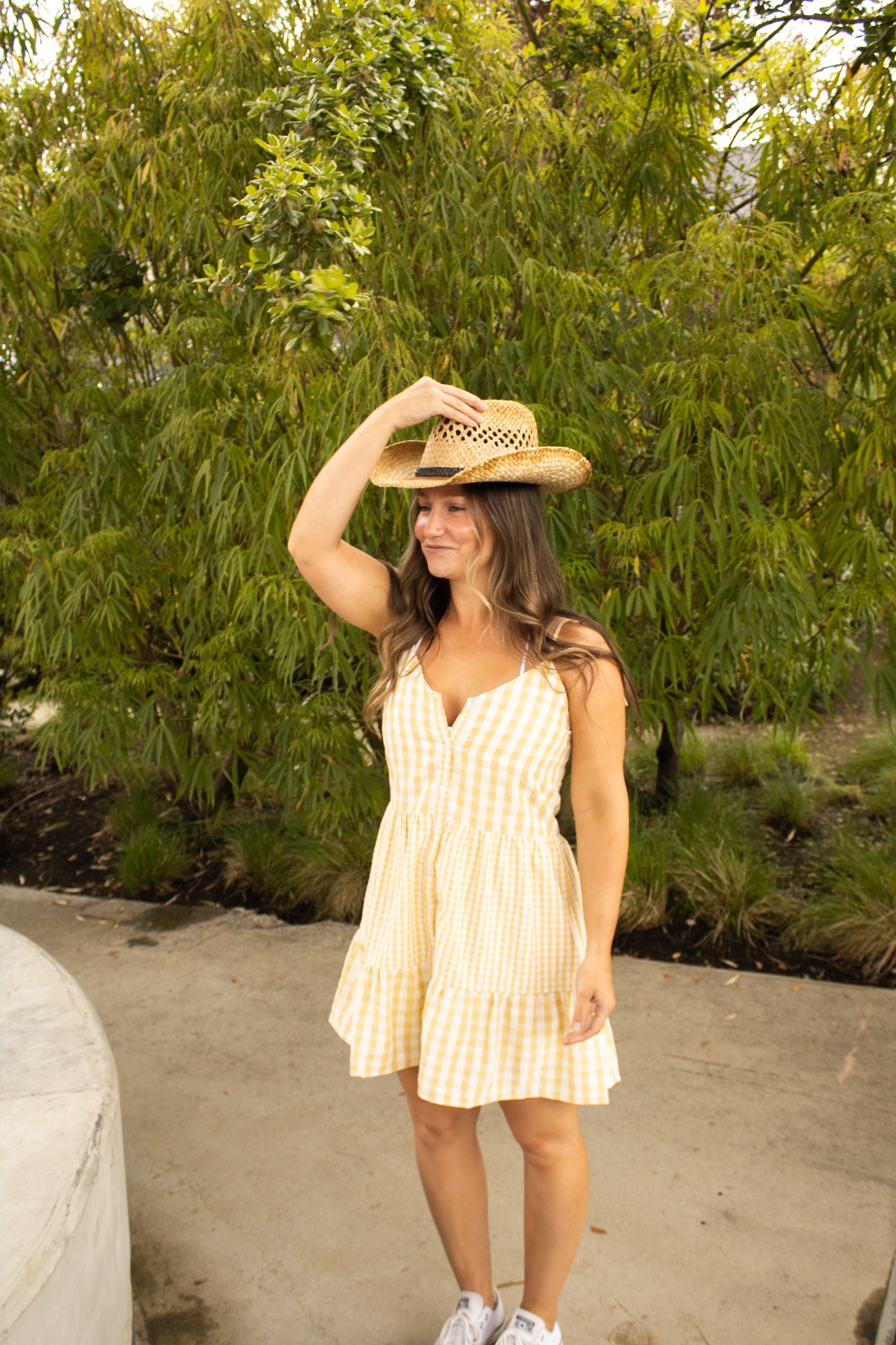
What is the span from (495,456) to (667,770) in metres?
2.87

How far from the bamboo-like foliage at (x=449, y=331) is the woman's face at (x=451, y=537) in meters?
0.77

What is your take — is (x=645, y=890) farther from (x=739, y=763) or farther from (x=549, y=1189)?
(x=549, y=1189)

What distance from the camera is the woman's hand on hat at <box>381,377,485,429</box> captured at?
61.3 inches

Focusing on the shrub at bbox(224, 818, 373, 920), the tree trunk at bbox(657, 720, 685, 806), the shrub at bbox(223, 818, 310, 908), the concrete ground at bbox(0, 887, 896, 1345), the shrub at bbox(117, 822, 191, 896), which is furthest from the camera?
the tree trunk at bbox(657, 720, 685, 806)

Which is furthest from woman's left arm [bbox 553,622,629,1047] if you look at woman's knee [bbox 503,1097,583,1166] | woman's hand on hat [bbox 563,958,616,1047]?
woman's knee [bbox 503,1097,583,1166]

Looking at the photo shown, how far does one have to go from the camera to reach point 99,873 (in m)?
4.26

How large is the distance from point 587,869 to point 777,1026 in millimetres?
1549

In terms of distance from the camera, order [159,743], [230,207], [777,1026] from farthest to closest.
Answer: [159,743] → [230,207] → [777,1026]

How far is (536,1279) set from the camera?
5.47ft

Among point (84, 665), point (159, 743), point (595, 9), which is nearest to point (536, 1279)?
point (159, 743)

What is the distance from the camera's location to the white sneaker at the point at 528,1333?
5.43 feet

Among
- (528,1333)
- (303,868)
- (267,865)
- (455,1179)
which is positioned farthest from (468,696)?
(267,865)

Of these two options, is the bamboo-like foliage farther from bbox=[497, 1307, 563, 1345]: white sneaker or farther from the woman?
bbox=[497, 1307, 563, 1345]: white sneaker

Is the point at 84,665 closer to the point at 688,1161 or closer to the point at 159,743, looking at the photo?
the point at 159,743
